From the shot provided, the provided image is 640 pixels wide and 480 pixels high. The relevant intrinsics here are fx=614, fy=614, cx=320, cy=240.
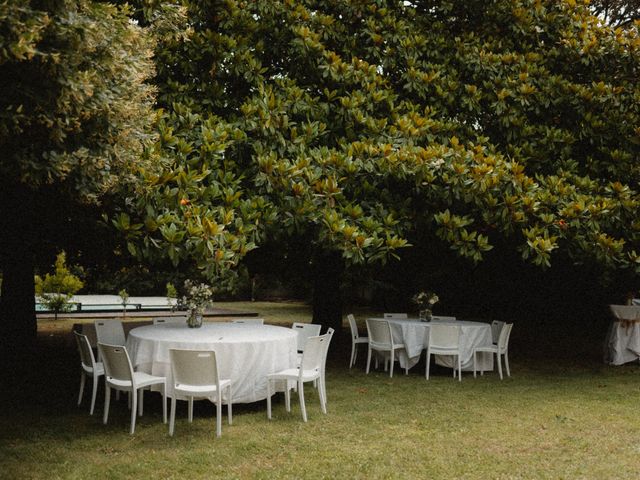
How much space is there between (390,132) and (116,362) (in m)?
5.35

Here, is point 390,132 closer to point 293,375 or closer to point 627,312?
point 293,375

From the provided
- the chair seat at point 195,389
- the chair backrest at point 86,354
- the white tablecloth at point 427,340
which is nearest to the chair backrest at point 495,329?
the white tablecloth at point 427,340

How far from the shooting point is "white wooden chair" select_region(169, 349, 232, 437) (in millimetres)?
6051

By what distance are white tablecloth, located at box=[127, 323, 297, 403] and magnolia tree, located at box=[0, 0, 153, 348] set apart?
1.95 m

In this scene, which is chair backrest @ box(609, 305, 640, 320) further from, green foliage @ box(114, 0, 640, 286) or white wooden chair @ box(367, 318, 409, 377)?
white wooden chair @ box(367, 318, 409, 377)

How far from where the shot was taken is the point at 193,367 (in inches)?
241

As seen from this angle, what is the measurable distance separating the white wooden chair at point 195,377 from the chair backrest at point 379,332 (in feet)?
13.3

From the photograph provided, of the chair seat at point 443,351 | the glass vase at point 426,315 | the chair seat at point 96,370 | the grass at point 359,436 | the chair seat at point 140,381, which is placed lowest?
the grass at point 359,436

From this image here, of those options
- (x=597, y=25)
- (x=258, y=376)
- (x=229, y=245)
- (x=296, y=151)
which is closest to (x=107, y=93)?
(x=229, y=245)

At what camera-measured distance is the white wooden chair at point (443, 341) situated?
31.3ft

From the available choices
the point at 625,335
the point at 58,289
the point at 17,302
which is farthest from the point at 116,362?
the point at 58,289

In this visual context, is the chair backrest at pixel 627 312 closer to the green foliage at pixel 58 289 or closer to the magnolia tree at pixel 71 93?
the magnolia tree at pixel 71 93

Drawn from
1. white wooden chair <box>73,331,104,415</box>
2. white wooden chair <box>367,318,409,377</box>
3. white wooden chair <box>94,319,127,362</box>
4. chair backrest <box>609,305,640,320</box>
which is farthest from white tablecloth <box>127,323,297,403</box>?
chair backrest <box>609,305,640,320</box>

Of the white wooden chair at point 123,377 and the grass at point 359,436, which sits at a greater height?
the white wooden chair at point 123,377
